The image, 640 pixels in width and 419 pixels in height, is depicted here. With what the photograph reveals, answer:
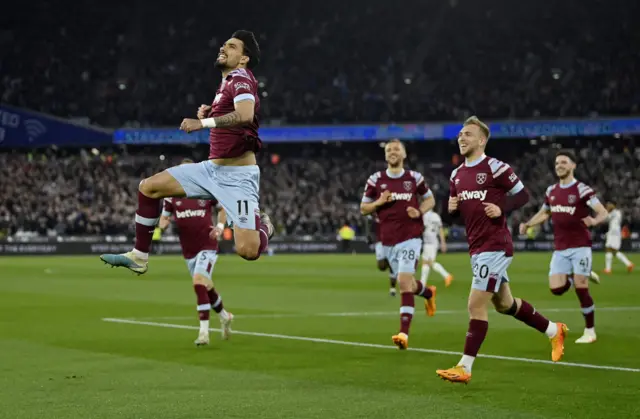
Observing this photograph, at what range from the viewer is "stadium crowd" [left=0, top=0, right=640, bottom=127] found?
200ft

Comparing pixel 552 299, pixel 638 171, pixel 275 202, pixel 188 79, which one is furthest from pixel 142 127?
pixel 552 299

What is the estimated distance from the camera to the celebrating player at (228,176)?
9391mm

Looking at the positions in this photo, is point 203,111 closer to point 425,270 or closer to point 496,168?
point 496,168

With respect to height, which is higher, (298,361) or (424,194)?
(424,194)

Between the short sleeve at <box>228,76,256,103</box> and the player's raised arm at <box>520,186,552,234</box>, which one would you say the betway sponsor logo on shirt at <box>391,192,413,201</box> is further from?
the short sleeve at <box>228,76,256,103</box>

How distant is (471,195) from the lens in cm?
1027

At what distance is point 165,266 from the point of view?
40.2 metres

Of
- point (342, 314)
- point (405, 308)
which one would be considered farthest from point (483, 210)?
point (342, 314)

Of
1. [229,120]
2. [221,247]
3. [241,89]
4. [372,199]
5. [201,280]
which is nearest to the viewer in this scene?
[229,120]

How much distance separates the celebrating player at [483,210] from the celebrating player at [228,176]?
2.09 m

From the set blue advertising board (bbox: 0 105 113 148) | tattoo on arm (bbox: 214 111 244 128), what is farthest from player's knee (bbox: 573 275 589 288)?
blue advertising board (bbox: 0 105 113 148)

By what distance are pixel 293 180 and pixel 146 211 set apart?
180ft

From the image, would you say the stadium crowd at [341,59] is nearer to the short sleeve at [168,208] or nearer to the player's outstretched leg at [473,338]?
the short sleeve at [168,208]

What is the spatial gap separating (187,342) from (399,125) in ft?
153
